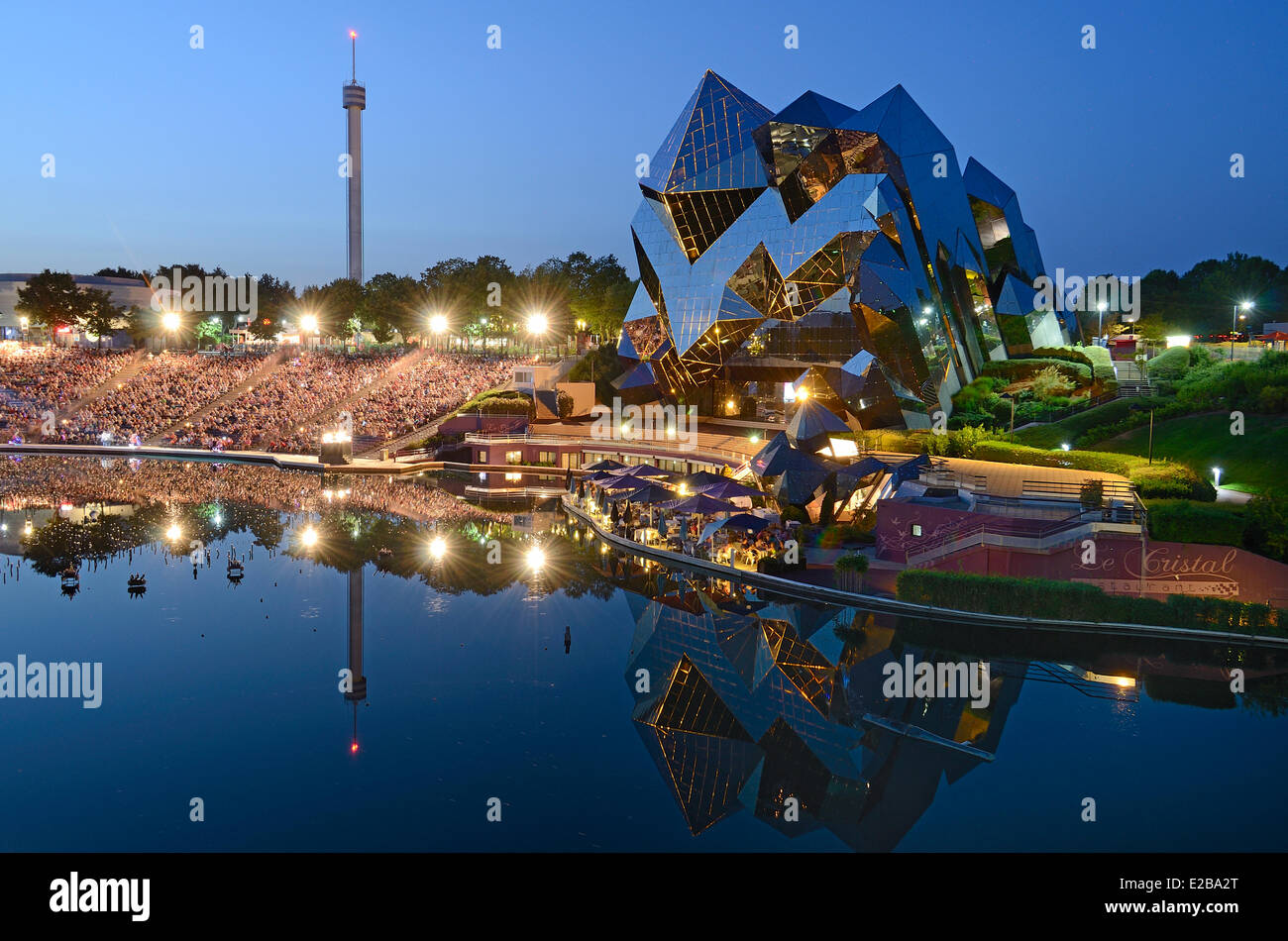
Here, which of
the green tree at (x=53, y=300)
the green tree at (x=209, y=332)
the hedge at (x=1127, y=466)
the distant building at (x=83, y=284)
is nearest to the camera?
the hedge at (x=1127, y=466)

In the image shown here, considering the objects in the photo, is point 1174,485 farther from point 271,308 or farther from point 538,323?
point 271,308

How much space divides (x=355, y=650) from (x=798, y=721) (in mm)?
11101

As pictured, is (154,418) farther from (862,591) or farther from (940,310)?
(862,591)

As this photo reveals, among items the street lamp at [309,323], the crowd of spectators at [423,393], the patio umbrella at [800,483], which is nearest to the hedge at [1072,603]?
the patio umbrella at [800,483]

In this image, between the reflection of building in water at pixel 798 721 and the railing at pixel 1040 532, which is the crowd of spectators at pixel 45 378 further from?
the railing at pixel 1040 532

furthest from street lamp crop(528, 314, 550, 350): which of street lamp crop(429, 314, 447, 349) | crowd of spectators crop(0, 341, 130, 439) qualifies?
crowd of spectators crop(0, 341, 130, 439)

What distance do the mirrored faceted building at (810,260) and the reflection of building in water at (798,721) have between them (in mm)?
25408

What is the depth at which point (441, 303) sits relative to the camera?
99.0m

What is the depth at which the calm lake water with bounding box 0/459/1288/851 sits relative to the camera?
1656cm

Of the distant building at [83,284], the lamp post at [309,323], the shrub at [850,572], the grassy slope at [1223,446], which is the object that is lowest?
the shrub at [850,572]

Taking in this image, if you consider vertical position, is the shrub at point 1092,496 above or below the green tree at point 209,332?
below

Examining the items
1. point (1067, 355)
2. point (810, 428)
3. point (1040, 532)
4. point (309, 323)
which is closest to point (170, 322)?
point (309, 323)

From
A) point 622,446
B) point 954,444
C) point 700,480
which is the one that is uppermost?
point 622,446

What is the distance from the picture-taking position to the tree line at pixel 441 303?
3681 inches
